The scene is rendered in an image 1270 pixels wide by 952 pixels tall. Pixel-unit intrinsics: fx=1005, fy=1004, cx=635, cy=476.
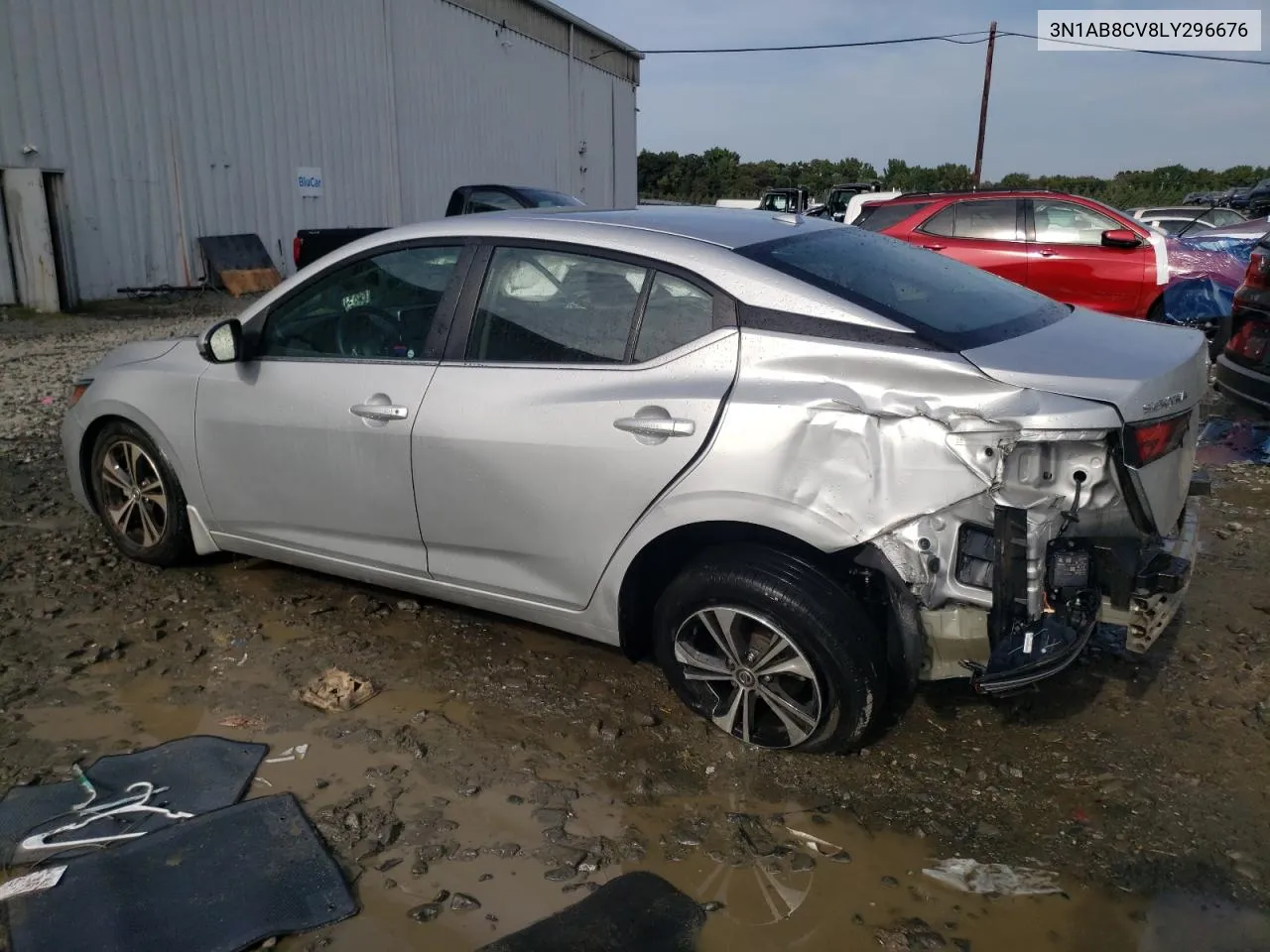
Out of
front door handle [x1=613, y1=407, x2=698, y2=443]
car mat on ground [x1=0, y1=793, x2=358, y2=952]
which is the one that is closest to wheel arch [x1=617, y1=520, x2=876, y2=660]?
front door handle [x1=613, y1=407, x2=698, y2=443]

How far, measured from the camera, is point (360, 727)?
3.42 metres

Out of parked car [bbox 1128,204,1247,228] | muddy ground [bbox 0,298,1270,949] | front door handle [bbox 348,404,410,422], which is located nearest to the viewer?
muddy ground [bbox 0,298,1270,949]

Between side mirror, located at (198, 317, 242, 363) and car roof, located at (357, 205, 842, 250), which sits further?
side mirror, located at (198, 317, 242, 363)

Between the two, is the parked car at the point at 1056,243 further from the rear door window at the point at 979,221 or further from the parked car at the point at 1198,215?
the parked car at the point at 1198,215

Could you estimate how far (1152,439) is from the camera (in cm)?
277

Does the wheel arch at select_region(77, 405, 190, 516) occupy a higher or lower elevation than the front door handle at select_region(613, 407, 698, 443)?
lower

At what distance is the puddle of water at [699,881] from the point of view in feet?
8.08

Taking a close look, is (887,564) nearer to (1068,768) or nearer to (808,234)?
(1068,768)

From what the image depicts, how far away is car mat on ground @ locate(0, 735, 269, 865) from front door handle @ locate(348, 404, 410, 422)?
118 centimetres

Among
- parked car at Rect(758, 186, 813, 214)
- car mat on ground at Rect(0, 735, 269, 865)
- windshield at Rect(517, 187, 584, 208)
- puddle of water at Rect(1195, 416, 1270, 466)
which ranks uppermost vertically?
parked car at Rect(758, 186, 813, 214)

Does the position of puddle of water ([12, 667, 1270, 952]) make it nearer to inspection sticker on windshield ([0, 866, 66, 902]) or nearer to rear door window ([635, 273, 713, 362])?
inspection sticker on windshield ([0, 866, 66, 902])

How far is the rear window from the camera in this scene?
10.6 meters

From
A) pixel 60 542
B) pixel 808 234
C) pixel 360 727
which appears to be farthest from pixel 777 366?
pixel 60 542

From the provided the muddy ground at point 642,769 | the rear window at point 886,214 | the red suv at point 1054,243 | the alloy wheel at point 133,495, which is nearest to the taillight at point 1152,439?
the muddy ground at point 642,769
